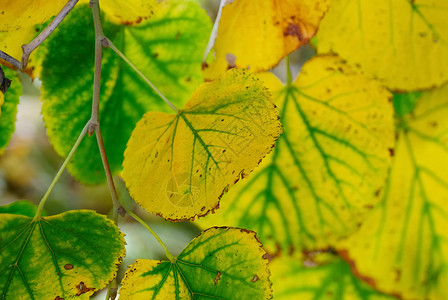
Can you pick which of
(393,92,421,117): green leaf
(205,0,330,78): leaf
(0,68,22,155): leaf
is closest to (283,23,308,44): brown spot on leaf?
(205,0,330,78): leaf

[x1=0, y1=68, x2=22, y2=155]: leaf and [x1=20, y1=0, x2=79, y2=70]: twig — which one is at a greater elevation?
[x1=0, y1=68, x2=22, y2=155]: leaf

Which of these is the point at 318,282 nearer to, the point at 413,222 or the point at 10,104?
the point at 413,222

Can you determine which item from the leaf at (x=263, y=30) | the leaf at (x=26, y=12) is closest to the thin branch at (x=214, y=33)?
the leaf at (x=263, y=30)

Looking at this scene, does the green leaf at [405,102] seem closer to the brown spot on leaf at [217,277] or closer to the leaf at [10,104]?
the brown spot on leaf at [217,277]

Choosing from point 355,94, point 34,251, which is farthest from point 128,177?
point 355,94

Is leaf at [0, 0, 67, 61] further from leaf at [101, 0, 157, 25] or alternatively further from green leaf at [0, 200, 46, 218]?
green leaf at [0, 200, 46, 218]

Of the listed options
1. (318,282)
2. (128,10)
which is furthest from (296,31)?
(318,282)

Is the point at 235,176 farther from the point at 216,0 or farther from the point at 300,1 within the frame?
the point at 216,0

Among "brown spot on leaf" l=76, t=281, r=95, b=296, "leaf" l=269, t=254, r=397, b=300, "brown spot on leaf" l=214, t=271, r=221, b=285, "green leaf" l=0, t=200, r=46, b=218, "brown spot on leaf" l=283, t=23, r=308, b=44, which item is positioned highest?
"brown spot on leaf" l=283, t=23, r=308, b=44
